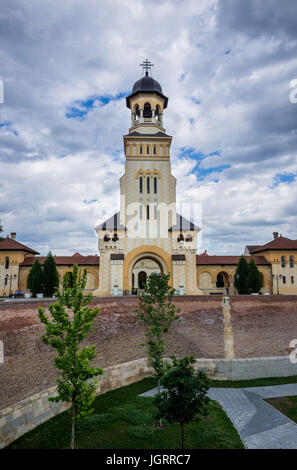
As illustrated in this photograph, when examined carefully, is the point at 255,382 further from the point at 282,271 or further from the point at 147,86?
the point at 147,86

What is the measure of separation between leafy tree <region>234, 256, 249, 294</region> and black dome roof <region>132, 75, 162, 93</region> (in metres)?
24.4

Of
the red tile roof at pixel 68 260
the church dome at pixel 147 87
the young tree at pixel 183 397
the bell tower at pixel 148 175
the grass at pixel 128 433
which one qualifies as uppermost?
the church dome at pixel 147 87

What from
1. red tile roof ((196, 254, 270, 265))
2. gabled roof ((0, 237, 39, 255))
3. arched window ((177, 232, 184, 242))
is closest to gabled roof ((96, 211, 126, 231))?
arched window ((177, 232, 184, 242))

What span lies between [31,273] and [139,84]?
26.9 meters

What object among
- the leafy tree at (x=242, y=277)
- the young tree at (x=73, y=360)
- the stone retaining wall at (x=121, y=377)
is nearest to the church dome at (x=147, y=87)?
the leafy tree at (x=242, y=277)

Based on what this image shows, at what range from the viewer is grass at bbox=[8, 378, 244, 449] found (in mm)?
11250

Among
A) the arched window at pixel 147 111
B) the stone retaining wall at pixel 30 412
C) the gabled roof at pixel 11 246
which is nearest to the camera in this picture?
the stone retaining wall at pixel 30 412

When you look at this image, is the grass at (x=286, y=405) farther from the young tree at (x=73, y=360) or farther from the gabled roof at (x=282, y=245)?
the gabled roof at (x=282, y=245)

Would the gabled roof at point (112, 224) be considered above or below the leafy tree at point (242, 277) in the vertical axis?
above

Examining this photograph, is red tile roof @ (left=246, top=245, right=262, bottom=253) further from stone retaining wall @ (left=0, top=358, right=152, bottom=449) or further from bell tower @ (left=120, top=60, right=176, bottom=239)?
stone retaining wall @ (left=0, top=358, right=152, bottom=449)

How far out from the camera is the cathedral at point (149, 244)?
1275 inches

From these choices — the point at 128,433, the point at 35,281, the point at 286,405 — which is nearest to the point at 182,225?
the point at 35,281

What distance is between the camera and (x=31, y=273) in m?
32.6

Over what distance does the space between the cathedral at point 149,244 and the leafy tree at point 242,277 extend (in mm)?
3038
